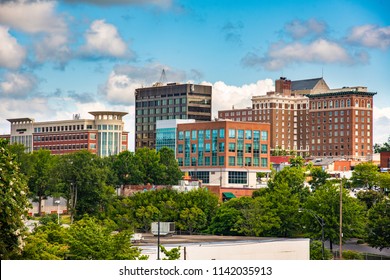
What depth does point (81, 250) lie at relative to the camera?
1855 inches

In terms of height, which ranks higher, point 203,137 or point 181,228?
point 203,137

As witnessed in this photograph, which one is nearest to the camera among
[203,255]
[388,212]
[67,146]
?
[203,255]

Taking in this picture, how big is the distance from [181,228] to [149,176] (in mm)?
36789

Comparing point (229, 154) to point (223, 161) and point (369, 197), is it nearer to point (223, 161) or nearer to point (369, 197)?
point (223, 161)

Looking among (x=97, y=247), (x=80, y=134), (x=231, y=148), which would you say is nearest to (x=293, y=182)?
(x=231, y=148)

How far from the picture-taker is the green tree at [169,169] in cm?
12698

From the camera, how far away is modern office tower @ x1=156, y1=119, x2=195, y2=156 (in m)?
153

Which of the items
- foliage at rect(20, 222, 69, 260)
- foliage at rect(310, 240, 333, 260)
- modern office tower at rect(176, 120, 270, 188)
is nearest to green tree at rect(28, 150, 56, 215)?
modern office tower at rect(176, 120, 270, 188)

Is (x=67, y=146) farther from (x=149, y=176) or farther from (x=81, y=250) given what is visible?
(x=81, y=250)

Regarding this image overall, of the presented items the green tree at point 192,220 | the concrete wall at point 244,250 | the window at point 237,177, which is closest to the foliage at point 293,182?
the green tree at point 192,220

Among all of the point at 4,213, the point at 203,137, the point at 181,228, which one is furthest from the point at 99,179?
the point at 4,213

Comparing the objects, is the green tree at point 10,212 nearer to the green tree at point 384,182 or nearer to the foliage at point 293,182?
the foliage at point 293,182

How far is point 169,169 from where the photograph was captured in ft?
422

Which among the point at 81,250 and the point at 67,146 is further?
the point at 67,146
